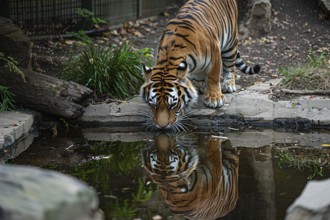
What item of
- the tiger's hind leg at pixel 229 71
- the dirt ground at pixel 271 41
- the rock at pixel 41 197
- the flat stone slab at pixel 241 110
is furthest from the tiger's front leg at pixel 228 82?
the rock at pixel 41 197

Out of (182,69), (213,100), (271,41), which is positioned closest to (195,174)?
(182,69)

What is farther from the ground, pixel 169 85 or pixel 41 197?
→ pixel 41 197

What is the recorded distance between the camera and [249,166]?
650 centimetres

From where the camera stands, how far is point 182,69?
7.27 metres

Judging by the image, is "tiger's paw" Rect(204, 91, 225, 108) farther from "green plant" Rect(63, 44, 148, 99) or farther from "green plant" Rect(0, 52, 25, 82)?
"green plant" Rect(0, 52, 25, 82)

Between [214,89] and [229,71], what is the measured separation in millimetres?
698

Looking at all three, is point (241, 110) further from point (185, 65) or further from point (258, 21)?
point (258, 21)

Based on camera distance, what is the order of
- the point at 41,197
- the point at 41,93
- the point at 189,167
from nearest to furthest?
the point at 41,197 < the point at 189,167 < the point at 41,93

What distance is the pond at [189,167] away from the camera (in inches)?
212

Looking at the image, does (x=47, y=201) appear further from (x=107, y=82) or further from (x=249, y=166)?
(x=107, y=82)

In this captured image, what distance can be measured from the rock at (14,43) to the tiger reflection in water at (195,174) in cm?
183

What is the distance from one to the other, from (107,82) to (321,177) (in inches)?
124

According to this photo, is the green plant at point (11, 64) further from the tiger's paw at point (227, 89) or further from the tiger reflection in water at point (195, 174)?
the tiger's paw at point (227, 89)

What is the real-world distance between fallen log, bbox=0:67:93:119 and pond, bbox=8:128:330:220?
26 centimetres
